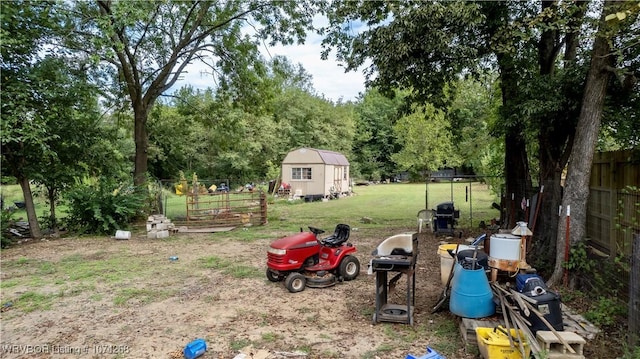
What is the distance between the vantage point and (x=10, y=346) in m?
3.57

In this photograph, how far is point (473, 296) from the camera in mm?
3537

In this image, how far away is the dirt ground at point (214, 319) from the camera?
3.43m

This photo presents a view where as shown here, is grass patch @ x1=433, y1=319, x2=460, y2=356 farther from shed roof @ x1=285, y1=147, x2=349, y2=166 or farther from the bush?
shed roof @ x1=285, y1=147, x2=349, y2=166

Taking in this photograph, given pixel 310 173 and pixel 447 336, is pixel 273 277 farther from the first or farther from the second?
pixel 310 173

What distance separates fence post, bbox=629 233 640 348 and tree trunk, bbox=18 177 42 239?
11.8 meters

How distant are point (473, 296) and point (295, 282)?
2404 mm

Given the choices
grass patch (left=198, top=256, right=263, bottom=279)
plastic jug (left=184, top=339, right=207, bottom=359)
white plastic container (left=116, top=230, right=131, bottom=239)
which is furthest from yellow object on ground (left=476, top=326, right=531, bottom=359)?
white plastic container (left=116, top=230, right=131, bottom=239)

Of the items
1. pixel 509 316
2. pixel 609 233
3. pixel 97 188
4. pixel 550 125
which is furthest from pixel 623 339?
pixel 97 188

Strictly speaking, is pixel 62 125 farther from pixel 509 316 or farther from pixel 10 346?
pixel 509 316

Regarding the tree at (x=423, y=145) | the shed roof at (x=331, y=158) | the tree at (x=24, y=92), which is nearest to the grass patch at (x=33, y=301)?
the tree at (x=24, y=92)

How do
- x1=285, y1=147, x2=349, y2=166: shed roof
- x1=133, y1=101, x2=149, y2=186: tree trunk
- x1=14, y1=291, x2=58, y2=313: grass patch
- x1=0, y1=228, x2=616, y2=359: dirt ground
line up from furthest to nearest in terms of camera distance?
x1=285, y1=147, x2=349, y2=166: shed roof, x1=133, y1=101, x2=149, y2=186: tree trunk, x1=14, y1=291, x2=58, y2=313: grass patch, x1=0, y1=228, x2=616, y2=359: dirt ground

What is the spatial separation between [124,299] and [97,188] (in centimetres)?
703

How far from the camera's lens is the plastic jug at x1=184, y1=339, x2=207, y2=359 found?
10.6 ft

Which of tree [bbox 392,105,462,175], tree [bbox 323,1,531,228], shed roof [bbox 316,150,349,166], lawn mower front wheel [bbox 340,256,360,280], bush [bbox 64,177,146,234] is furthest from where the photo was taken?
tree [bbox 392,105,462,175]
